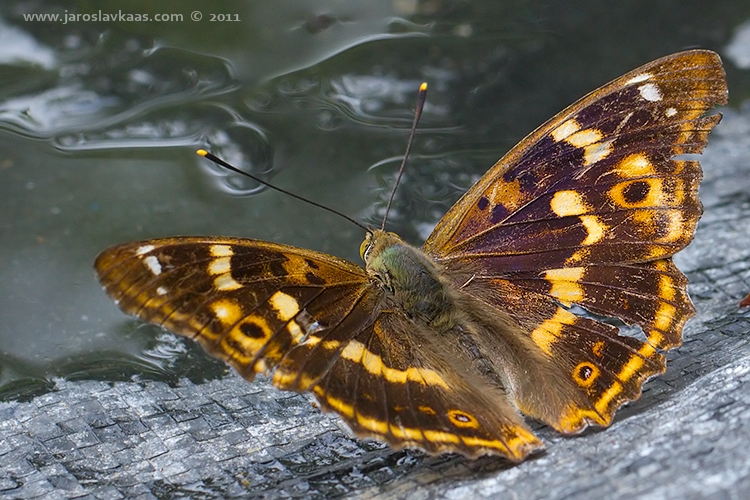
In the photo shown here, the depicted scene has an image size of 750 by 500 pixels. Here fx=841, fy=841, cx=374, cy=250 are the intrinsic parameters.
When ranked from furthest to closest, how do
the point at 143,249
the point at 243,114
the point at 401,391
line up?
the point at 243,114 → the point at 401,391 → the point at 143,249

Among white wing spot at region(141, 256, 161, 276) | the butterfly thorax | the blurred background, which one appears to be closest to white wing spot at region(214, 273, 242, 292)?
white wing spot at region(141, 256, 161, 276)

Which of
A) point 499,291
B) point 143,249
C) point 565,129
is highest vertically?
point 565,129

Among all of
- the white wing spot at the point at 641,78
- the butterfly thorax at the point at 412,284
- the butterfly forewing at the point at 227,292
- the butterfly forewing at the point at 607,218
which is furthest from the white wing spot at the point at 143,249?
the white wing spot at the point at 641,78

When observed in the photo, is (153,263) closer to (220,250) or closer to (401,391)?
(220,250)

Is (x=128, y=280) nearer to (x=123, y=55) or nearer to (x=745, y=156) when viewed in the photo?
(x=123, y=55)

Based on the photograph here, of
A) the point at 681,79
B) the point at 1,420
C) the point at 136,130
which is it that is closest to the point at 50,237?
the point at 136,130

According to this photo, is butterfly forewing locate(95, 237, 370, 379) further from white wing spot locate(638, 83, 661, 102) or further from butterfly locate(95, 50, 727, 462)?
white wing spot locate(638, 83, 661, 102)

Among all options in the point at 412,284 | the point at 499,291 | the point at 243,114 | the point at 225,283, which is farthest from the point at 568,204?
the point at 243,114
